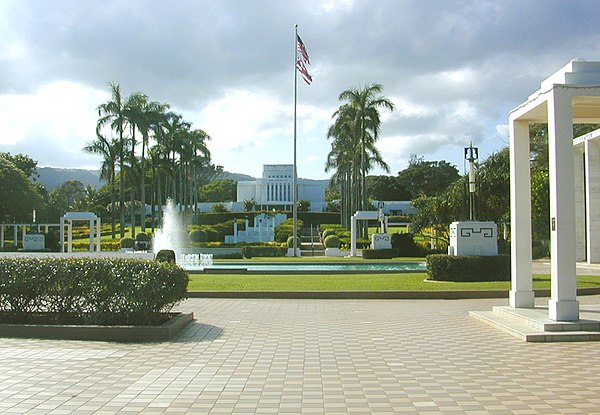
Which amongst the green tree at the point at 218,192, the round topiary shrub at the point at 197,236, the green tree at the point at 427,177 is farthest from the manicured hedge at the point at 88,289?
the green tree at the point at 218,192

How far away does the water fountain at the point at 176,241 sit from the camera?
124 ft

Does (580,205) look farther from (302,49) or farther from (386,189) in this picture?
(386,189)

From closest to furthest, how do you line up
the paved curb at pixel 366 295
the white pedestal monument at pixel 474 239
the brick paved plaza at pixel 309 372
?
the brick paved plaza at pixel 309 372
the paved curb at pixel 366 295
the white pedestal monument at pixel 474 239

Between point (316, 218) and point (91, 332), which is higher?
point (316, 218)

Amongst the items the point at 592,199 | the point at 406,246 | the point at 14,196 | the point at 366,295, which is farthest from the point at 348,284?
the point at 14,196

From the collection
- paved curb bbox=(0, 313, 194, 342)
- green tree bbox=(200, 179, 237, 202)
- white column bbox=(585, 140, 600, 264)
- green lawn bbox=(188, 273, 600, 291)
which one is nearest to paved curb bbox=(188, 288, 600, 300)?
green lawn bbox=(188, 273, 600, 291)

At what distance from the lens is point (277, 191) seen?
11450 centimetres

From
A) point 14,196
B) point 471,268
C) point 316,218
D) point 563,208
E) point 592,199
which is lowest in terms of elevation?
point 471,268

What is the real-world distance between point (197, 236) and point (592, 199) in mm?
31952

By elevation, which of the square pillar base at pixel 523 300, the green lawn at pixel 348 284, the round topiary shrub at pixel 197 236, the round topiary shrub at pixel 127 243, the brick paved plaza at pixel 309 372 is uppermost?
the round topiary shrub at pixel 197 236

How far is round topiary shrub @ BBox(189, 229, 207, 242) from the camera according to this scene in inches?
2118

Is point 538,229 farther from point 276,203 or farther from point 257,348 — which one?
point 276,203

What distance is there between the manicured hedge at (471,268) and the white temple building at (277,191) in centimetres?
8577

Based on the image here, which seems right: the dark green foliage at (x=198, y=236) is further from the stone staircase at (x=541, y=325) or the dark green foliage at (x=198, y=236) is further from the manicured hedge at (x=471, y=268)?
the stone staircase at (x=541, y=325)
